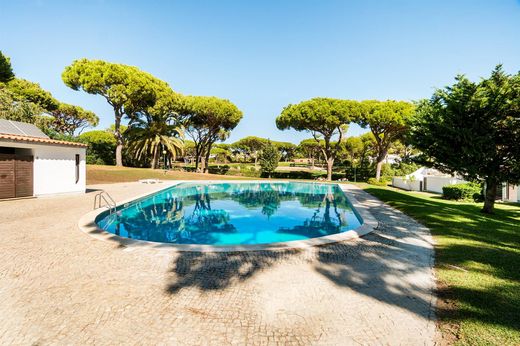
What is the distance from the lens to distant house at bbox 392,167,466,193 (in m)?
23.5

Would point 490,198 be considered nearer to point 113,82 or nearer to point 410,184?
point 410,184

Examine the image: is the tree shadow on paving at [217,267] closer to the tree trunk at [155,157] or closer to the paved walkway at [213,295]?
the paved walkway at [213,295]

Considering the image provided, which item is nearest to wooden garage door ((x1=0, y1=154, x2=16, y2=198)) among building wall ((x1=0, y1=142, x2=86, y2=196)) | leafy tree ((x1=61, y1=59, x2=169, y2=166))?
building wall ((x1=0, y1=142, x2=86, y2=196))

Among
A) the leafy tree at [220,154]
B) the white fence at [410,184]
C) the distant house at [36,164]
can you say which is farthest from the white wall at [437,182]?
the leafy tree at [220,154]

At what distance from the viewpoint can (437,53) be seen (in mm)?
15359

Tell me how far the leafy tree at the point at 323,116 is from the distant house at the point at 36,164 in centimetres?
2470

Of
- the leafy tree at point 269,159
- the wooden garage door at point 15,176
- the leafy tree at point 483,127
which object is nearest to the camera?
the leafy tree at point 483,127

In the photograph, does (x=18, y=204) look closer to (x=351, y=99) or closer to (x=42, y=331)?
(x=42, y=331)

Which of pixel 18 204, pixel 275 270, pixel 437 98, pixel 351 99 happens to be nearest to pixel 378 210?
pixel 437 98

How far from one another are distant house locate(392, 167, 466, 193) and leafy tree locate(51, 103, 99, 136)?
46.4 metres

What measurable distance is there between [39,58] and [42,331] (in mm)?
24614

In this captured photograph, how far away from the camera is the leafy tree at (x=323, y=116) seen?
1254 inches

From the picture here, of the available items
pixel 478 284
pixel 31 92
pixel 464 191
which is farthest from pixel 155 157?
pixel 478 284

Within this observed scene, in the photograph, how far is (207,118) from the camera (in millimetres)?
35844
